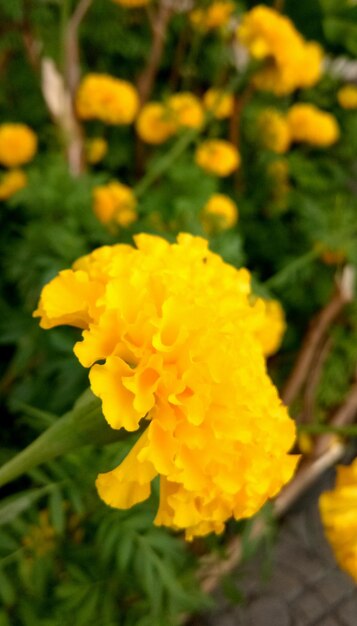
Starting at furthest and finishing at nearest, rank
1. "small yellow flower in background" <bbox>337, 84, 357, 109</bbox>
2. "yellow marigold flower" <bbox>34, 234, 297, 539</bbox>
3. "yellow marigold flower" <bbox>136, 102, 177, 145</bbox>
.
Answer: "small yellow flower in background" <bbox>337, 84, 357, 109</bbox>
"yellow marigold flower" <bbox>136, 102, 177, 145</bbox>
"yellow marigold flower" <bbox>34, 234, 297, 539</bbox>

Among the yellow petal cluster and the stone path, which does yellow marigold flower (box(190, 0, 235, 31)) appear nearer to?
the yellow petal cluster

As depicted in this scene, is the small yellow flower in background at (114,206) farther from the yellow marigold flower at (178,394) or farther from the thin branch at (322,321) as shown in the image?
the yellow marigold flower at (178,394)

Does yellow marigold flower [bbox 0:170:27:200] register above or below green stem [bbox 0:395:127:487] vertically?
below

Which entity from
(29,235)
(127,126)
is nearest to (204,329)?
(29,235)

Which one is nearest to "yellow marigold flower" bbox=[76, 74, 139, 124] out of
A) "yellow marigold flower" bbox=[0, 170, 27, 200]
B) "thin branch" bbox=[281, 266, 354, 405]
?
"yellow marigold flower" bbox=[0, 170, 27, 200]

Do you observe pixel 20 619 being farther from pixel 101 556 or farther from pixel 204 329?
pixel 204 329

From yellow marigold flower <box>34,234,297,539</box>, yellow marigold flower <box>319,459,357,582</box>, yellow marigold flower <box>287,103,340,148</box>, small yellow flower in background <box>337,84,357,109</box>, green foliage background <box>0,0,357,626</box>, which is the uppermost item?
yellow marigold flower <box>34,234,297,539</box>

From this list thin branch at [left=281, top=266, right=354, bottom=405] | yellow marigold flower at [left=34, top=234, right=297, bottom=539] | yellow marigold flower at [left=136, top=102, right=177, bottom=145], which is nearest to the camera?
yellow marigold flower at [left=34, top=234, right=297, bottom=539]
